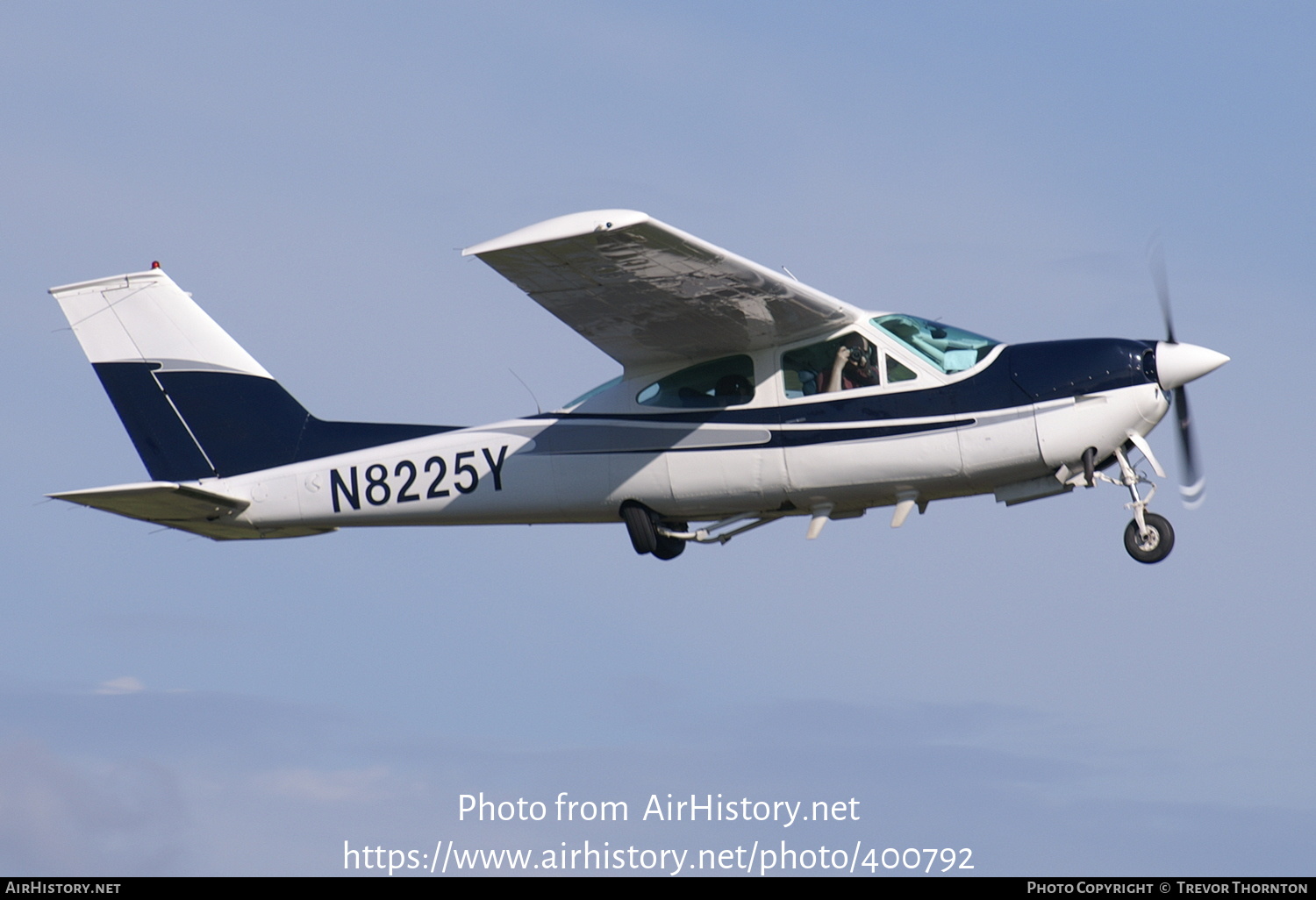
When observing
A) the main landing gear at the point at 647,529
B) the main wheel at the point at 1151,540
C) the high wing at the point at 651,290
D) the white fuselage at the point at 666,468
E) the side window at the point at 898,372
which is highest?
the high wing at the point at 651,290

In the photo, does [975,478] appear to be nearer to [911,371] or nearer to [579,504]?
[911,371]

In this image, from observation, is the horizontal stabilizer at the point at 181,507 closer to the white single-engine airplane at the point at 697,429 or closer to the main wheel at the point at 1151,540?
the white single-engine airplane at the point at 697,429

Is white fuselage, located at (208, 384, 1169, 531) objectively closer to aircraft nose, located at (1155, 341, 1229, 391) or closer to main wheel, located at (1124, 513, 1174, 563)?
aircraft nose, located at (1155, 341, 1229, 391)

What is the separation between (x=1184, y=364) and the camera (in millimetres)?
13547

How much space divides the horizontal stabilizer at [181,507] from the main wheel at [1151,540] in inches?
319

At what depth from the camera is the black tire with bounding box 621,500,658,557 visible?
14945 mm

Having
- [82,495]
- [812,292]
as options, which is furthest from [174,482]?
[812,292]

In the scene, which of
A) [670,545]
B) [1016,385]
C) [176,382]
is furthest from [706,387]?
[176,382]

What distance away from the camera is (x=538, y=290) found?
13477mm

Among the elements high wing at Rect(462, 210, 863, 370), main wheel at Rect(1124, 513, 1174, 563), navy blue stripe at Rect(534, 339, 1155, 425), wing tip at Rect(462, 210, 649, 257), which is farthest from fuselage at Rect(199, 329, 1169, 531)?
wing tip at Rect(462, 210, 649, 257)

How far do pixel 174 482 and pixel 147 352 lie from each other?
178 centimetres

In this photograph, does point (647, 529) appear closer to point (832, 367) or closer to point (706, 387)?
point (706, 387)

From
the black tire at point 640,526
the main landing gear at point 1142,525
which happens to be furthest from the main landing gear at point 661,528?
the main landing gear at point 1142,525

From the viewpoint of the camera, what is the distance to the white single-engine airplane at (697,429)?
13562 millimetres
